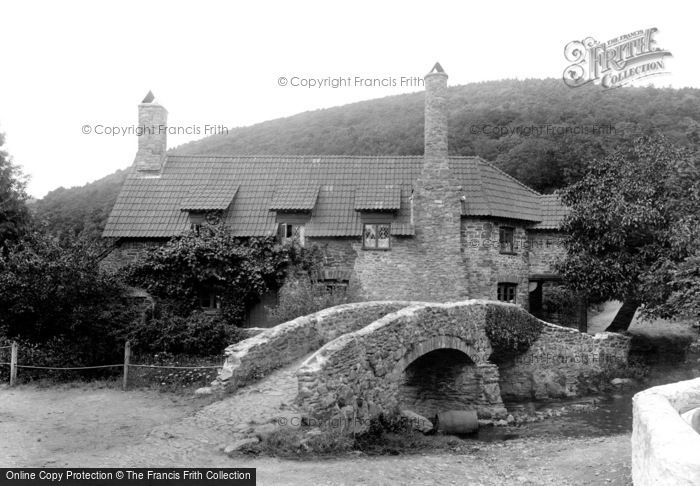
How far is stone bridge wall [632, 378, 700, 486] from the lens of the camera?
4699 mm

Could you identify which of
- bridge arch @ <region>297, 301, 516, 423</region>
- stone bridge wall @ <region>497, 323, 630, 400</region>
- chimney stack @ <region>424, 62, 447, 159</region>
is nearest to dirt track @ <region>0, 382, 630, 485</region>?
bridge arch @ <region>297, 301, 516, 423</region>

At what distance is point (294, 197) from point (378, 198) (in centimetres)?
327

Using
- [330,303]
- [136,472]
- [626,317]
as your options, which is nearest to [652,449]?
[136,472]

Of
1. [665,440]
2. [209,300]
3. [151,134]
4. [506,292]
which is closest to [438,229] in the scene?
[506,292]

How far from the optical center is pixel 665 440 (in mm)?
→ 5238

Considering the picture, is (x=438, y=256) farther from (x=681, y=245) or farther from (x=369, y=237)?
(x=681, y=245)

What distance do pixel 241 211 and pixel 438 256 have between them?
7.76 meters

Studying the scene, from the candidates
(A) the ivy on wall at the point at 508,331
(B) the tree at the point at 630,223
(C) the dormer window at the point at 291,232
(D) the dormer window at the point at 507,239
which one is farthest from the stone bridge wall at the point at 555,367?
(C) the dormer window at the point at 291,232

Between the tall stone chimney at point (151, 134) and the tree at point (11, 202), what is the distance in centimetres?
480

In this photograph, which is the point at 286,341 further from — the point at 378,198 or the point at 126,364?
the point at 378,198

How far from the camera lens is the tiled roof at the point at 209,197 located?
24031 mm

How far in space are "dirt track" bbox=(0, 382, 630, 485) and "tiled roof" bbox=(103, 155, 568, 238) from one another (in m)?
10.2

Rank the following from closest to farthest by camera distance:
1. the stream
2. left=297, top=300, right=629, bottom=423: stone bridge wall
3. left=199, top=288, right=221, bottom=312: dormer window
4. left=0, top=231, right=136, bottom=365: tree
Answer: left=297, top=300, right=629, bottom=423: stone bridge wall → the stream → left=0, top=231, right=136, bottom=365: tree → left=199, top=288, right=221, bottom=312: dormer window

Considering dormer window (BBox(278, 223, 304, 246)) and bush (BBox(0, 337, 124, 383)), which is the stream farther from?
bush (BBox(0, 337, 124, 383))
